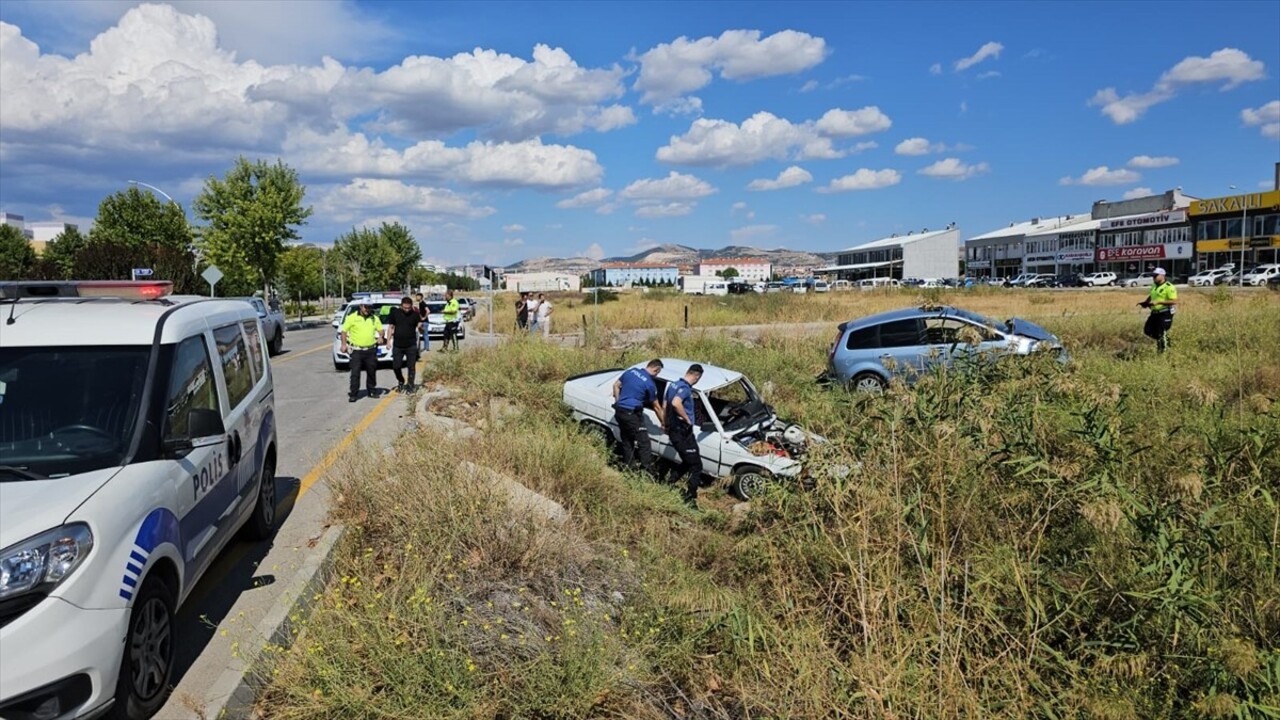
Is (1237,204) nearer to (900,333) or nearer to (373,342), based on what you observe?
(900,333)

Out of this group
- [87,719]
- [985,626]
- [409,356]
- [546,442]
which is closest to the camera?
[87,719]

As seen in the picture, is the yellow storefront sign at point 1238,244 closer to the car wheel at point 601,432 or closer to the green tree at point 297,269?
the green tree at point 297,269

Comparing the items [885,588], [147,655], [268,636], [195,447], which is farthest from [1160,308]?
[147,655]

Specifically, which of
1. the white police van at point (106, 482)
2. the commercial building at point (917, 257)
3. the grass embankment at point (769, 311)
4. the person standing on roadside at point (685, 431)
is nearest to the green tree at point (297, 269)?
the grass embankment at point (769, 311)

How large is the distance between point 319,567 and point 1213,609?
15.7 feet

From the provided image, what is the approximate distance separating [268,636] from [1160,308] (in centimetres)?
1514

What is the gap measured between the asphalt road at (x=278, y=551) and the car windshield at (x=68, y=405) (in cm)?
109

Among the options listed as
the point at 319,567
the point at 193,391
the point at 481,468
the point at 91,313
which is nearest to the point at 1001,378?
the point at 481,468

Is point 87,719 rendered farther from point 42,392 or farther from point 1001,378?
point 1001,378

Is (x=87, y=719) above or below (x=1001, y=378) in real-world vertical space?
below

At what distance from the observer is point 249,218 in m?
37.3

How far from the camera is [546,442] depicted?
776cm

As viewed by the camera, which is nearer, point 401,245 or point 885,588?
point 885,588

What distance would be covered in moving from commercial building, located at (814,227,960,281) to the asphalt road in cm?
11328
